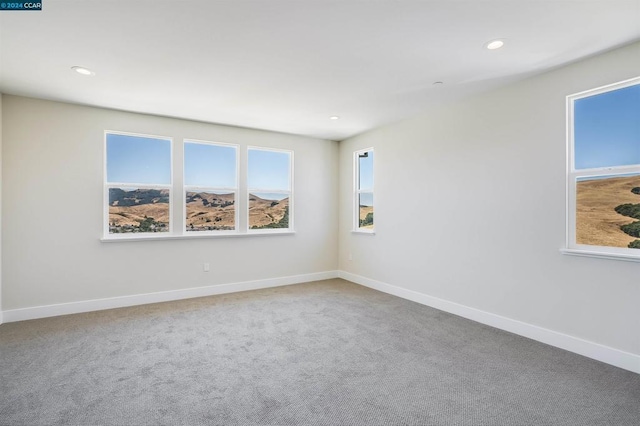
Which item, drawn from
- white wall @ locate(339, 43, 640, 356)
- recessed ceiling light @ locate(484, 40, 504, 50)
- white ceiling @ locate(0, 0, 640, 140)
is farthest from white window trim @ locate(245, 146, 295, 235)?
recessed ceiling light @ locate(484, 40, 504, 50)

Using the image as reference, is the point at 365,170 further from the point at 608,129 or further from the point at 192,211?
the point at 608,129

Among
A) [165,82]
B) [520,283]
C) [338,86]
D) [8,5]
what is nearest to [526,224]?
[520,283]

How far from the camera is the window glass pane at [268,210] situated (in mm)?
5258

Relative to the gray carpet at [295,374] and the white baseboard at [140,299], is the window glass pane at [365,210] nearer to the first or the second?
the white baseboard at [140,299]

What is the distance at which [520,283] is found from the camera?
326 centimetres

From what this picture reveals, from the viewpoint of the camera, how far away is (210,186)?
16.0 feet

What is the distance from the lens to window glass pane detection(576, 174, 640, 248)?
2627 millimetres

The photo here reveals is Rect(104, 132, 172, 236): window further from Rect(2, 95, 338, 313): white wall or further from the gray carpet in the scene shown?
the gray carpet

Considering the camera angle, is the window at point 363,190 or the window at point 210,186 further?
the window at point 363,190

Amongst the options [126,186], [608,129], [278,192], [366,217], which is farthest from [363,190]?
[126,186]

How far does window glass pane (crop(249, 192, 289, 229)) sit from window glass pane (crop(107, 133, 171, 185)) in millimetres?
1328

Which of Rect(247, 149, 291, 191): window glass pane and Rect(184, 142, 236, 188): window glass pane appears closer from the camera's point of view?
Rect(184, 142, 236, 188): window glass pane

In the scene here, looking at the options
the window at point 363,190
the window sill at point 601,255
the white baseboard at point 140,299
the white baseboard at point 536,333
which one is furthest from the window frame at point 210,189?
the window sill at point 601,255

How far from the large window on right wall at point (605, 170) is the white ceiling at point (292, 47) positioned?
0.46 metres
